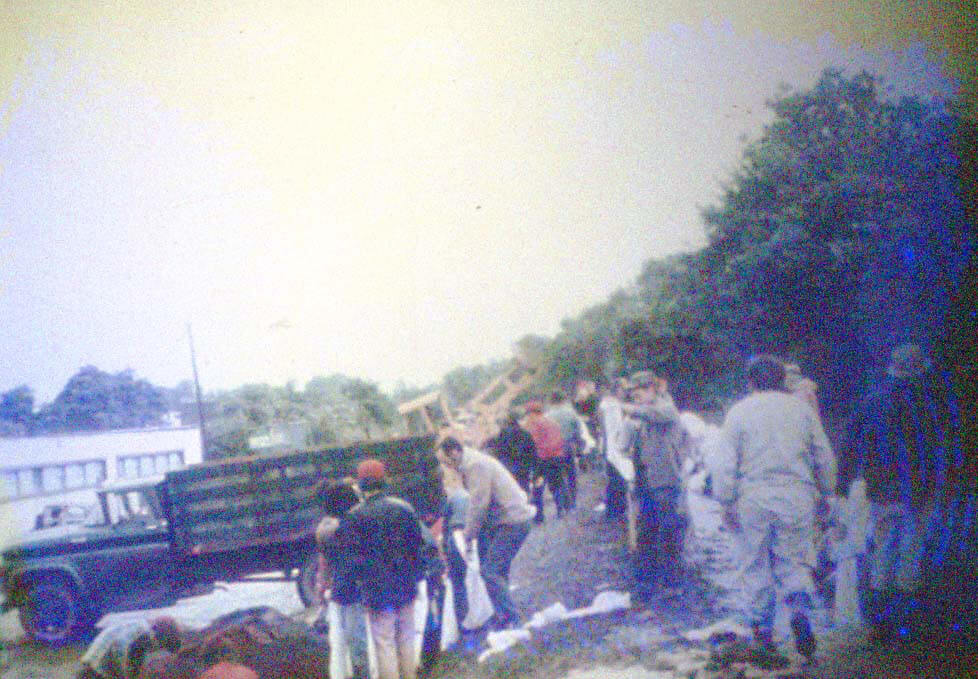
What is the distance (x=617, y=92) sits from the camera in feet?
11.6

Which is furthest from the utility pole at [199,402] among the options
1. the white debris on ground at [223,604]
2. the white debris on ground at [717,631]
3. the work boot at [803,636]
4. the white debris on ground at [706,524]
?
the work boot at [803,636]

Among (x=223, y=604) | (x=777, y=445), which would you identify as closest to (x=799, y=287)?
(x=777, y=445)

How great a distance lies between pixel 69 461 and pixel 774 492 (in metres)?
3.28

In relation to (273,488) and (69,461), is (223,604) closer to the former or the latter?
(273,488)

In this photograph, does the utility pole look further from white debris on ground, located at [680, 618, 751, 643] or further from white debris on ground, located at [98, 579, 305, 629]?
white debris on ground, located at [680, 618, 751, 643]

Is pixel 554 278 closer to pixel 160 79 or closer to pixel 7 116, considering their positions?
pixel 160 79

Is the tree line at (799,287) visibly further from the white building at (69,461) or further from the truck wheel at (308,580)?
the truck wheel at (308,580)

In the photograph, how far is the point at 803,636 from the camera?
328cm

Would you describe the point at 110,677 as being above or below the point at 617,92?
below

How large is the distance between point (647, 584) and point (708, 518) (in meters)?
0.43

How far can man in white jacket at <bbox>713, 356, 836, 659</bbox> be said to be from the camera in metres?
3.27

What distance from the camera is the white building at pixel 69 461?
131 inches

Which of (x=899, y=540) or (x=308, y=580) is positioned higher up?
→ (x=308, y=580)

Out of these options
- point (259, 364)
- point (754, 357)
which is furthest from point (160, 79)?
point (754, 357)
